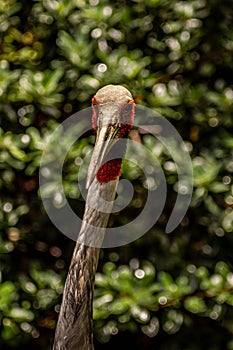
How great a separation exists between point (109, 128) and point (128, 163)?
38.1 inches

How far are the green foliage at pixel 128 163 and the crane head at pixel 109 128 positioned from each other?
34.1 inches

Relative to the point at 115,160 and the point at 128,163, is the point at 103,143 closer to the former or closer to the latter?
the point at 115,160

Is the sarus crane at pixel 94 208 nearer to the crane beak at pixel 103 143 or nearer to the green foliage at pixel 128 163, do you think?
the crane beak at pixel 103 143

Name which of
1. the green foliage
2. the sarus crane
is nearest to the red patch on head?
the sarus crane

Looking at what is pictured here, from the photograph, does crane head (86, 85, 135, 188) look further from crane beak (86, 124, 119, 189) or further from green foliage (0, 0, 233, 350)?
green foliage (0, 0, 233, 350)

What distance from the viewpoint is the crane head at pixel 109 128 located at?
1908mm

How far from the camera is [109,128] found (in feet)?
6.27

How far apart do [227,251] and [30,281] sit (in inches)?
31.2

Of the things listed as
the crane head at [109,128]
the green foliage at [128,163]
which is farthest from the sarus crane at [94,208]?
the green foliage at [128,163]

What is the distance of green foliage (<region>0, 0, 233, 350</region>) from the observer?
2.86 metres

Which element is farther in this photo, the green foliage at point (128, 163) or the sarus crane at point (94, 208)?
the green foliage at point (128, 163)

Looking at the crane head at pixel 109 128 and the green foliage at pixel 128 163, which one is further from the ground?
the crane head at pixel 109 128

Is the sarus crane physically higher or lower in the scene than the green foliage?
higher

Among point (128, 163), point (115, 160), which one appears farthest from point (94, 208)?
point (128, 163)
